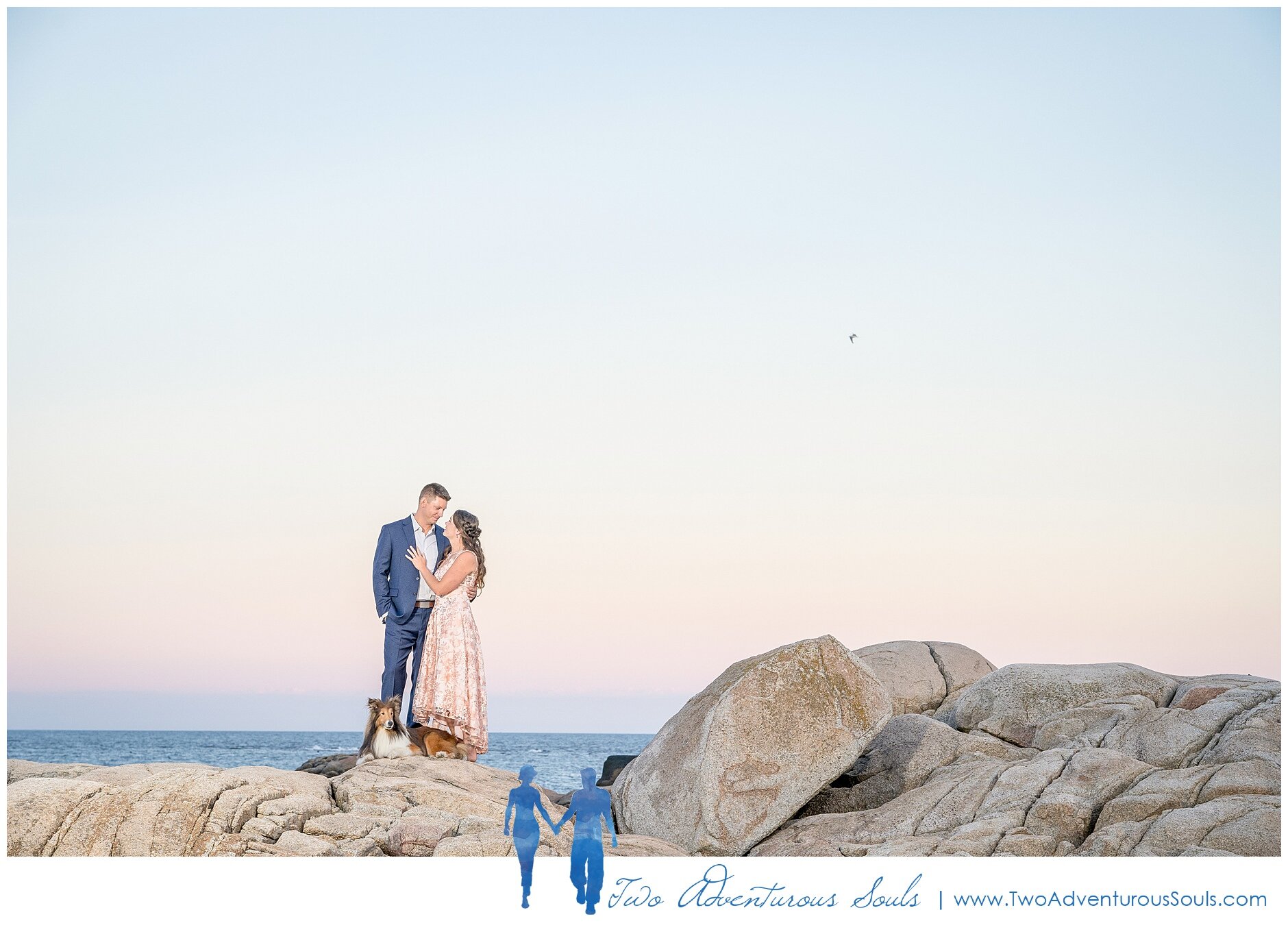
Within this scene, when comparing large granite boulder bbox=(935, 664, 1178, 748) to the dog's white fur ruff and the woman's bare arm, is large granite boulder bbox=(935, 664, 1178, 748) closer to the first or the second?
the woman's bare arm

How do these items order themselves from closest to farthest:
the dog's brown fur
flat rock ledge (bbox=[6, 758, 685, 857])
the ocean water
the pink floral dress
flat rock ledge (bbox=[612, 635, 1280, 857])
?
flat rock ledge (bbox=[6, 758, 685, 857])
flat rock ledge (bbox=[612, 635, 1280, 857])
the dog's brown fur
the pink floral dress
the ocean water

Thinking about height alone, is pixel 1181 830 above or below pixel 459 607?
below

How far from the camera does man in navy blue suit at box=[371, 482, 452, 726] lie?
14.9m

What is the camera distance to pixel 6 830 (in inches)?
426

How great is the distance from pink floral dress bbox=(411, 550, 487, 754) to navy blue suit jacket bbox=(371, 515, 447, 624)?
36 centimetres

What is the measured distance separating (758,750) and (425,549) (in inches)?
194

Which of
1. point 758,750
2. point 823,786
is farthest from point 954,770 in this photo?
point 758,750

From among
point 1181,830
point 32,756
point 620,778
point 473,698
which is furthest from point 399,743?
point 32,756

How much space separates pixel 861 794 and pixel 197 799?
304 inches

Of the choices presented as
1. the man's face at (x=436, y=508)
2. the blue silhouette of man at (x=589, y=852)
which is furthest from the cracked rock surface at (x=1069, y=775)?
the man's face at (x=436, y=508)

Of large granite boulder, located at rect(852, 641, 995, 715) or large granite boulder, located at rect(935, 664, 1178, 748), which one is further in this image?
large granite boulder, located at rect(852, 641, 995, 715)

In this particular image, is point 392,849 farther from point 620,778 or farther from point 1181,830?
point 1181,830

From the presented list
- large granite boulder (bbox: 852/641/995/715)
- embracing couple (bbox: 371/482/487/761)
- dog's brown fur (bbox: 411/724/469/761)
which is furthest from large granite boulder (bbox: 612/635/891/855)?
large granite boulder (bbox: 852/641/995/715)
